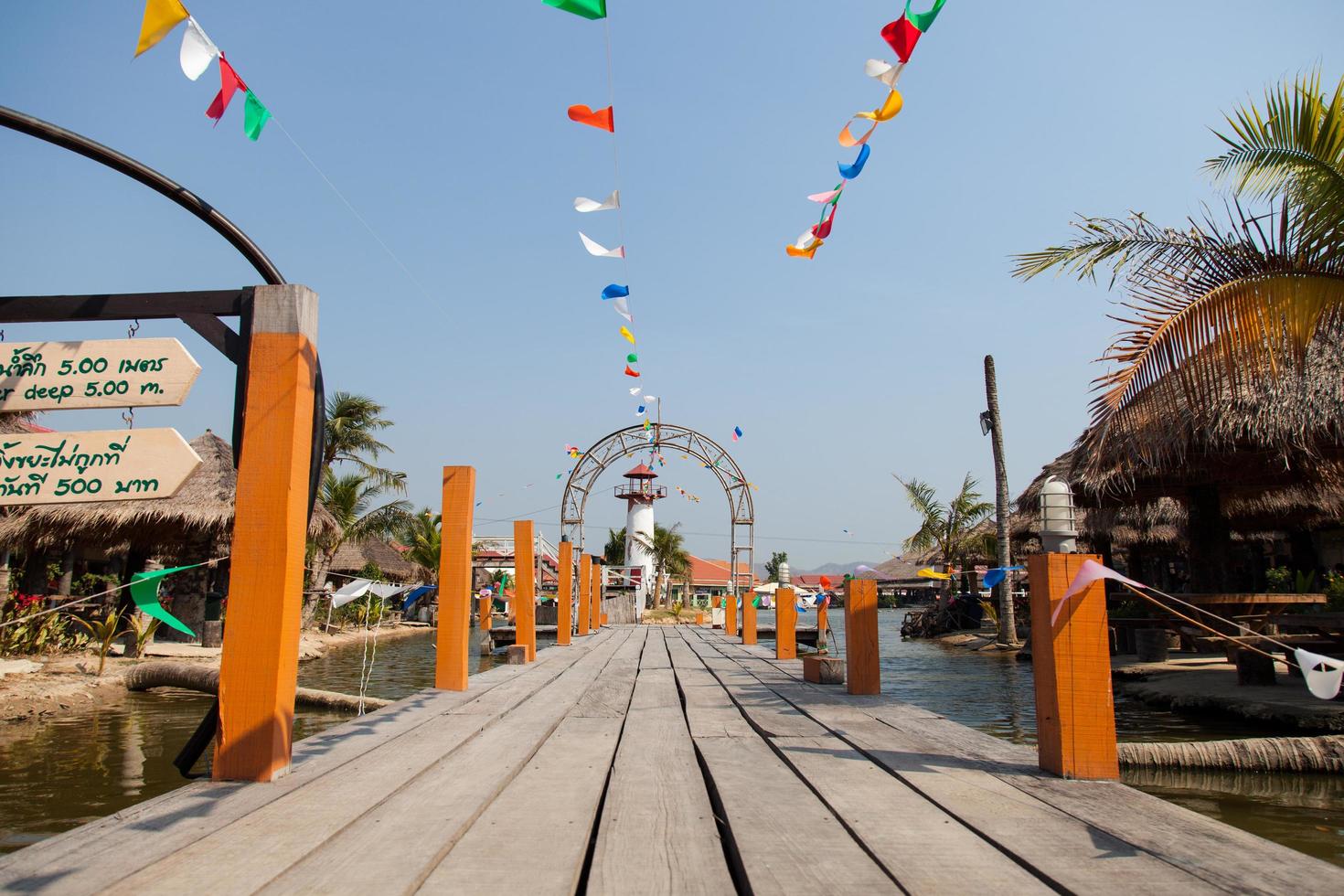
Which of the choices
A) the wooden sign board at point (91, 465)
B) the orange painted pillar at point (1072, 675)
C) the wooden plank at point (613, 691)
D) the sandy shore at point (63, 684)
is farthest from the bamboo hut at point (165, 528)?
the orange painted pillar at point (1072, 675)

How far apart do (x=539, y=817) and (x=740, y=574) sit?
23350 mm

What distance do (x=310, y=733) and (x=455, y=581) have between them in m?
2.31

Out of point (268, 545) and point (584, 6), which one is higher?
point (584, 6)

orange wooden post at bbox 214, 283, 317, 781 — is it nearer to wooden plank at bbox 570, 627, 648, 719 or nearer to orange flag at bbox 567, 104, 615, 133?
wooden plank at bbox 570, 627, 648, 719

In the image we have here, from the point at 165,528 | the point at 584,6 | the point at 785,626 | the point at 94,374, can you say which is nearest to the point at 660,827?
the point at 94,374

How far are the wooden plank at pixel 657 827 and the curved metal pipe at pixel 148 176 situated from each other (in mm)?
2268

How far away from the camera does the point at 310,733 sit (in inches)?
251

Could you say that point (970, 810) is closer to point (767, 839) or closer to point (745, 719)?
point (767, 839)

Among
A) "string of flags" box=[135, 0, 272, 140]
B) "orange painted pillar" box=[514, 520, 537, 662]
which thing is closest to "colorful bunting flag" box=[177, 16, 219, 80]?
"string of flags" box=[135, 0, 272, 140]

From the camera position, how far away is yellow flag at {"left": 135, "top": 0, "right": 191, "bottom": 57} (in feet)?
10.6

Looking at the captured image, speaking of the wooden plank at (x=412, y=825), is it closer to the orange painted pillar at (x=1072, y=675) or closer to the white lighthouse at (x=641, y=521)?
→ the orange painted pillar at (x=1072, y=675)

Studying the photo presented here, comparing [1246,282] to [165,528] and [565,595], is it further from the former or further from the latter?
[165,528]

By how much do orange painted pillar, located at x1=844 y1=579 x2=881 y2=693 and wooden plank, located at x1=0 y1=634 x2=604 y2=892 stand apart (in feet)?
9.61

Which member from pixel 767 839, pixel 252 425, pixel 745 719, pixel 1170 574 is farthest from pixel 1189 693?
pixel 1170 574
